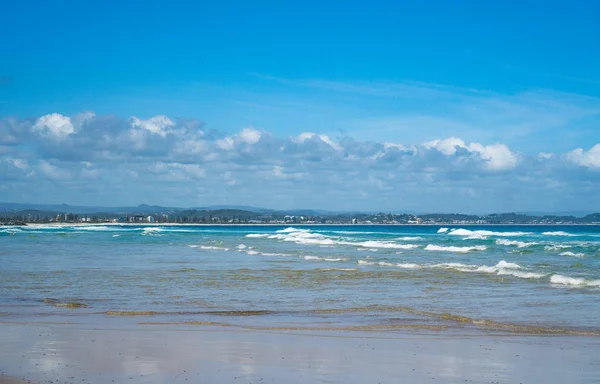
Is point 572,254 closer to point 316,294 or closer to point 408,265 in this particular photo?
point 408,265

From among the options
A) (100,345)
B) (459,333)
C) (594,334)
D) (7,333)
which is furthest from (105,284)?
(594,334)

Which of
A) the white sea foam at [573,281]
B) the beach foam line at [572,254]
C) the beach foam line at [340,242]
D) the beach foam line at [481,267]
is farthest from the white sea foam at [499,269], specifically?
the beach foam line at [340,242]

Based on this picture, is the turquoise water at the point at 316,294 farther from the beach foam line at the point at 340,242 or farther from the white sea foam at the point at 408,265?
the beach foam line at the point at 340,242

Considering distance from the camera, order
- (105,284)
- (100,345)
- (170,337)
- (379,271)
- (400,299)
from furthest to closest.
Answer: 1. (379,271)
2. (105,284)
3. (400,299)
4. (170,337)
5. (100,345)

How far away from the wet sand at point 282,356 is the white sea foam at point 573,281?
11.2 metres

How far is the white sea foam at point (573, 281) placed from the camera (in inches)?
957

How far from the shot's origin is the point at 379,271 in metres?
31.1

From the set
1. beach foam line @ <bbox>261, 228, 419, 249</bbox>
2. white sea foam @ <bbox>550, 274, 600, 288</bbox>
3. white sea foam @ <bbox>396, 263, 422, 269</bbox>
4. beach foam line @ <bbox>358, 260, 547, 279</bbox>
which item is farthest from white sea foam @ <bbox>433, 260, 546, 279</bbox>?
beach foam line @ <bbox>261, 228, 419, 249</bbox>

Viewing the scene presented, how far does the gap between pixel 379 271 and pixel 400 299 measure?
1063 cm

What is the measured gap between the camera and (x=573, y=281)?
2517 cm

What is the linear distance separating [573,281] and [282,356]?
667 inches

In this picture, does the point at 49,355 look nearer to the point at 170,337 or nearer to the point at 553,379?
the point at 170,337

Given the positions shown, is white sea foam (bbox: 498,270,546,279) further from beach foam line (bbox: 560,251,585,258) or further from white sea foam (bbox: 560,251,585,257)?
white sea foam (bbox: 560,251,585,257)

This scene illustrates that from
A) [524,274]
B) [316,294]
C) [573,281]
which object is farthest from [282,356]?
[524,274]
